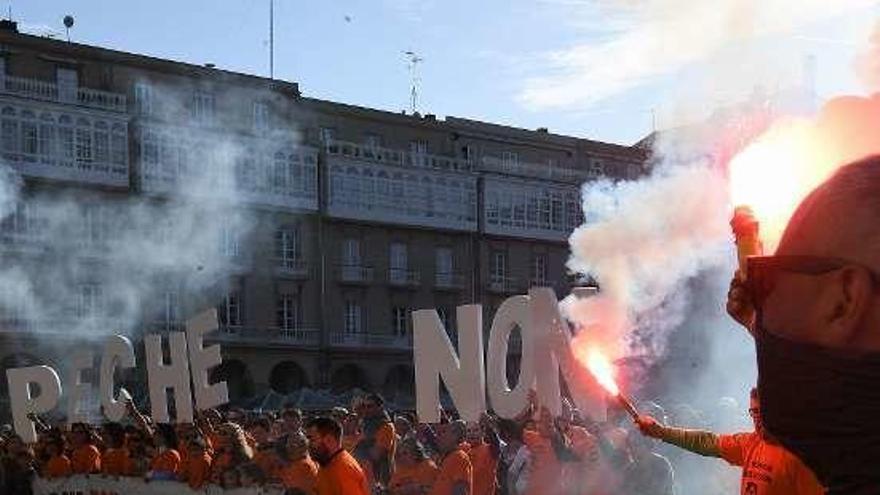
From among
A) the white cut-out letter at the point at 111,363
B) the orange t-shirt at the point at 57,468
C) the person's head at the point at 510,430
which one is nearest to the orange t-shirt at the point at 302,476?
the person's head at the point at 510,430

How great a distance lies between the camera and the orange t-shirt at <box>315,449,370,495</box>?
730 centimetres

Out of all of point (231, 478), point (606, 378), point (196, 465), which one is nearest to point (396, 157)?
point (196, 465)

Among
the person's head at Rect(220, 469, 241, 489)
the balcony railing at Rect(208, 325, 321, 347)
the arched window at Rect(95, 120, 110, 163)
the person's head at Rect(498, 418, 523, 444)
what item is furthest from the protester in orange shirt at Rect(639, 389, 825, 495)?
the balcony railing at Rect(208, 325, 321, 347)

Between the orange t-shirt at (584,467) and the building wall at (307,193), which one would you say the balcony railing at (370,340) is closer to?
the building wall at (307,193)

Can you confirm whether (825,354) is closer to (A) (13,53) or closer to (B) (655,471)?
(B) (655,471)

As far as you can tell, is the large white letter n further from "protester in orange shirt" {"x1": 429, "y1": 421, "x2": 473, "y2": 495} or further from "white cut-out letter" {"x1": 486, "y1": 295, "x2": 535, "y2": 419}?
"protester in orange shirt" {"x1": 429, "y1": 421, "x2": 473, "y2": 495}

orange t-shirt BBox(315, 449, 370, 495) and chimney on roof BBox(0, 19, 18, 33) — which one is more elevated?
chimney on roof BBox(0, 19, 18, 33)

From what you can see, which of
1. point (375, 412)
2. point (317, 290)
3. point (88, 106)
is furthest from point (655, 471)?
point (317, 290)

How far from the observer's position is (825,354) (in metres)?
1.57

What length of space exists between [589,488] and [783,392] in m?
7.94

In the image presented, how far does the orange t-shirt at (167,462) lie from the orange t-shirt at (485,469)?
135 inches

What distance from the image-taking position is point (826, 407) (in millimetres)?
1586

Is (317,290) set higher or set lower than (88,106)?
lower

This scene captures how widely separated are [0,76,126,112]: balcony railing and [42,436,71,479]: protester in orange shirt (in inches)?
945
